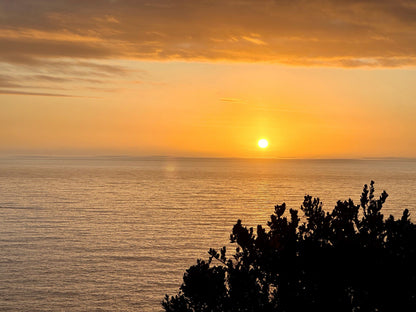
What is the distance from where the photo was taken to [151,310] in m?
37.8

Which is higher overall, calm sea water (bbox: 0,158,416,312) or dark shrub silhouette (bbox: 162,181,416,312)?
dark shrub silhouette (bbox: 162,181,416,312)

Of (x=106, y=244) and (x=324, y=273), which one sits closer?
(x=324, y=273)

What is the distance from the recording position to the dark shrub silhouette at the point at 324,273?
11852 millimetres

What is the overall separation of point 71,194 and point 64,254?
71.6 metres

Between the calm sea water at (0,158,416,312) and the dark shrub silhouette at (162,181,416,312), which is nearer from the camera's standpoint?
the dark shrub silhouette at (162,181,416,312)

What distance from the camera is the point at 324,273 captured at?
12.5 m

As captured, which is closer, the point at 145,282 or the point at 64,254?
the point at 145,282

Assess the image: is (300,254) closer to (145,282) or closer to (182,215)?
(145,282)

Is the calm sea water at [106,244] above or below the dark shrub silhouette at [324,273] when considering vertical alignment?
below

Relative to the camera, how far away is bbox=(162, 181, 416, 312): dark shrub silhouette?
1185 centimetres

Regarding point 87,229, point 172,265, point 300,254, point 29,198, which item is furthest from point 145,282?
point 29,198

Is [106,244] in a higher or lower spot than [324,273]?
lower

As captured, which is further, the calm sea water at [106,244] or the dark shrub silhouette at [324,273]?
the calm sea water at [106,244]

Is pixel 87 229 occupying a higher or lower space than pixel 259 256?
lower
